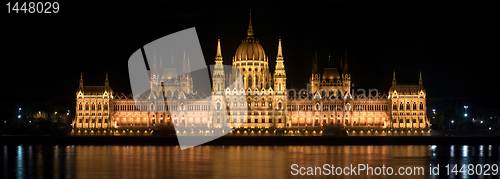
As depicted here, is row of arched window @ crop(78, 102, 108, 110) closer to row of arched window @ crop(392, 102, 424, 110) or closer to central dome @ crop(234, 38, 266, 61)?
central dome @ crop(234, 38, 266, 61)

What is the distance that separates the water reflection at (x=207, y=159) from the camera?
72188 mm

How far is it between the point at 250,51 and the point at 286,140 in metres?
25.4

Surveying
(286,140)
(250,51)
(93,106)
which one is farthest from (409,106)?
(93,106)

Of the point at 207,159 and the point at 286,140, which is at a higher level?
the point at 286,140

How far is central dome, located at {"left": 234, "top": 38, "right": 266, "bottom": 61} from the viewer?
4998 inches

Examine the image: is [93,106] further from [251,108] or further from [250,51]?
[250,51]

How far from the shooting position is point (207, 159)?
84.0 m

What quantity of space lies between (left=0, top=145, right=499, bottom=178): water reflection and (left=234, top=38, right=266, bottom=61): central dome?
2865 centimetres

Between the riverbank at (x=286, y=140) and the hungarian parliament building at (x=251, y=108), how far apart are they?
859 cm

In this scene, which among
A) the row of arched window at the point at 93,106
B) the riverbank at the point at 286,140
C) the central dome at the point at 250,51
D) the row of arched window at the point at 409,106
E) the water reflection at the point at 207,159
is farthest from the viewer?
the central dome at the point at 250,51

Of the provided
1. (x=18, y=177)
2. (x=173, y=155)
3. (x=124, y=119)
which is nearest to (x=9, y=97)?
(x=124, y=119)

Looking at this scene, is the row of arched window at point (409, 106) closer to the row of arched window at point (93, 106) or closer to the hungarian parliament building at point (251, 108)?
the hungarian parliament building at point (251, 108)

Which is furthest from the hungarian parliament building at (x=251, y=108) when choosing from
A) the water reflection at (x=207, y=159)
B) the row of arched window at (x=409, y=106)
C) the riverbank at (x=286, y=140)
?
the water reflection at (x=207, y=159)

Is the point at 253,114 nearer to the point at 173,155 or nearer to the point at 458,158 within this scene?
the point at 173,155
